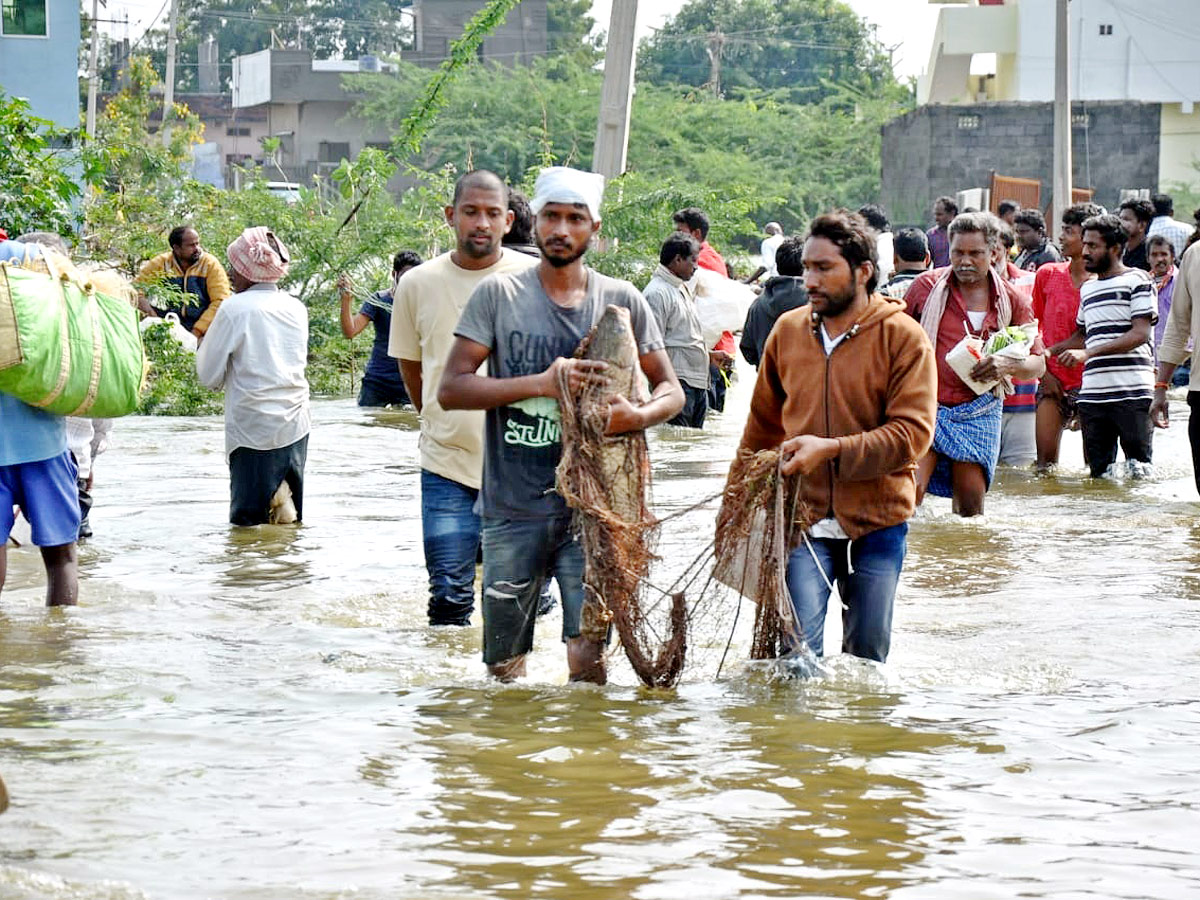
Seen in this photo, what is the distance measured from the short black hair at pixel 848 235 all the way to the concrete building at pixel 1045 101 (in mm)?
34066

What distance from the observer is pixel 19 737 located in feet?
19.3

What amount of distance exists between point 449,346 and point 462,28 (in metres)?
66.7

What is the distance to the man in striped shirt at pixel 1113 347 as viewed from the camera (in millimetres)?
11617

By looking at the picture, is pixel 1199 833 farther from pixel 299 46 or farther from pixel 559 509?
pixel 299 46

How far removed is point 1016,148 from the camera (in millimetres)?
40094

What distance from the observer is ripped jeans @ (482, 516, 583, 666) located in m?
5.90

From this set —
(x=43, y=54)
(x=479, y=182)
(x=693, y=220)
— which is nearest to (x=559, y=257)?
(x=479, y=182)

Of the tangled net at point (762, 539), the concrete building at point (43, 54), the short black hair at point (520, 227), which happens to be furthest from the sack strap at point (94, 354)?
the concrete building at point (43, 54)

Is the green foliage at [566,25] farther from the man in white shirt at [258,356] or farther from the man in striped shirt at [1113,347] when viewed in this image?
the man in white shirt at [258,356]

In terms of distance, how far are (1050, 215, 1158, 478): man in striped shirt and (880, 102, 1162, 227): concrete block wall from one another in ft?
88.6

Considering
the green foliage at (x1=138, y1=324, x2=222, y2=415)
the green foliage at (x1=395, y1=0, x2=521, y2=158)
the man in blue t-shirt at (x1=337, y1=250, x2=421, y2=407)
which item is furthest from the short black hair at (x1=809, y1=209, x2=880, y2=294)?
the green foliage at (x1=395, y1=0, x2=521, y2=158)

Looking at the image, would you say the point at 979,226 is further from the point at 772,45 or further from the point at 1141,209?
the point at 772,45

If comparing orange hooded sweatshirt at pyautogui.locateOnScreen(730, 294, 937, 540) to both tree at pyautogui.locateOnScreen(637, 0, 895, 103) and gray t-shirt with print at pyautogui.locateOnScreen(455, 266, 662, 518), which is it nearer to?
gray t-shirt with print at pyautogui.locateOnScreen(455, 266, 662, 518)

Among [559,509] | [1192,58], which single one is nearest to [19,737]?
[559,509]
